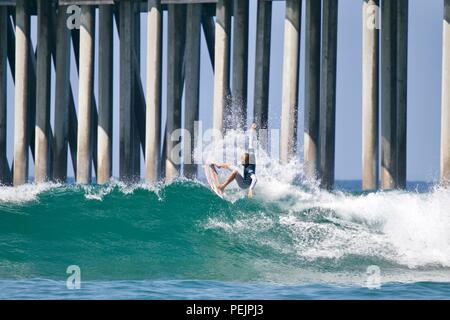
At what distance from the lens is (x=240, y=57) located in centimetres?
2472

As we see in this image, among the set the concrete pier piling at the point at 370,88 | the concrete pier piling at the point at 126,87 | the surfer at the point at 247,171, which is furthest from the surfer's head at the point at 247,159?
the concrete pier piling at the point at 126,87

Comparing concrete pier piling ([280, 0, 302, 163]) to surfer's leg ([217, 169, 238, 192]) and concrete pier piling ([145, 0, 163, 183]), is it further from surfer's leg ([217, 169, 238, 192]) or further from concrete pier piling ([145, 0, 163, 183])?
surfer's leg ([217, 169, 238, 192])

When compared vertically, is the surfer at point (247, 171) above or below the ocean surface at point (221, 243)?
above

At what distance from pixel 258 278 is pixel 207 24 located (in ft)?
44.5

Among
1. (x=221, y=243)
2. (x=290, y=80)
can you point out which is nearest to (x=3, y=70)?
(x=290, y=80)

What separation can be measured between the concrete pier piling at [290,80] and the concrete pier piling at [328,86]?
0.61 metres

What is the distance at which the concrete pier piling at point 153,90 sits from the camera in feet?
81.5

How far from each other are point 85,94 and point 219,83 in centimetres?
334

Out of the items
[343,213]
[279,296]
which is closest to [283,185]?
[343,213]

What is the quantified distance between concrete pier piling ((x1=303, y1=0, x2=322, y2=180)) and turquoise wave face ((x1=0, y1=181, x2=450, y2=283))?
2602 mm

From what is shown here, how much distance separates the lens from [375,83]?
2402 centimetres

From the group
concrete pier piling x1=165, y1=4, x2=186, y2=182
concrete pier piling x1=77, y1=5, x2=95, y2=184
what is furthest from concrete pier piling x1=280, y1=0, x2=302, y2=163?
concrete pier piling x1=77, y1=5, x2=95, y2=184

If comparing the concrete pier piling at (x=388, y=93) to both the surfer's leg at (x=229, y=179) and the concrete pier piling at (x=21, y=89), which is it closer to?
the surfer's leg at (x=229, y=179)
